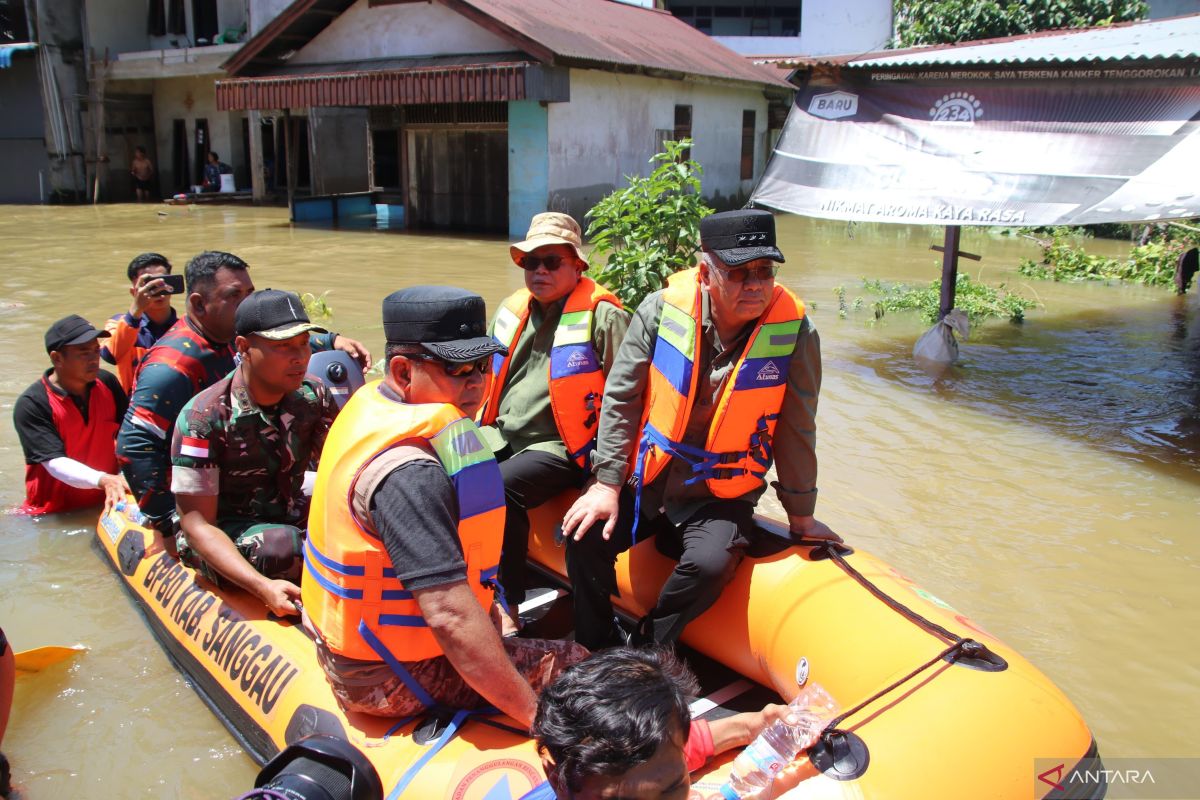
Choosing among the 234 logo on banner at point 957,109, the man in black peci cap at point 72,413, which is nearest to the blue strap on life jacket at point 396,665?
the man in black peci cap at point 72,413

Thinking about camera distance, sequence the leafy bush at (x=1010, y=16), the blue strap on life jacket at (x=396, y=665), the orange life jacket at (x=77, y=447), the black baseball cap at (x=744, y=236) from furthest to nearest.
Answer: the leafy bush at (x=1010, y=16) < the orange life jacket at (x=77, y=447) < the black baseball cap at (x=744, y=236) < the blue strap on life jacket at (x=396, y=665)

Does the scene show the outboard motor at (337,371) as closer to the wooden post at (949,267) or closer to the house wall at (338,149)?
the wooden post at (949,267)

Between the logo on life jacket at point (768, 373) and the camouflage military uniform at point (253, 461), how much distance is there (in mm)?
1609

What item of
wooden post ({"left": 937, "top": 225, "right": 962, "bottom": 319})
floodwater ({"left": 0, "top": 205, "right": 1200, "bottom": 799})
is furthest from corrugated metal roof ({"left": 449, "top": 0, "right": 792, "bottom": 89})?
wooden post ({"left": 937, "top": 225, "right": 962, "bottom": 319})

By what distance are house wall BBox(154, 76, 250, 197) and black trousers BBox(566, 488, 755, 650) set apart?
75.8 ft

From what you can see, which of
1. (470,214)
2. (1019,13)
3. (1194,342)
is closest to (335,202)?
(470,214)

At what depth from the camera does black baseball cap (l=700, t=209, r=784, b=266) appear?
2.86m

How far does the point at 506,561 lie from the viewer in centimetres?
341

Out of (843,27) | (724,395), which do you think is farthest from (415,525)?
(843,27)

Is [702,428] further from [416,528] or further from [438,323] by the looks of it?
[416,528]

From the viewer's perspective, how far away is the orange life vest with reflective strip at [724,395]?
3.00 m

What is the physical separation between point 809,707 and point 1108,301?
11.3 meters

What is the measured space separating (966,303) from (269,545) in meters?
9.21

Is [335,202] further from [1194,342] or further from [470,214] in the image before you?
[1194,342]
